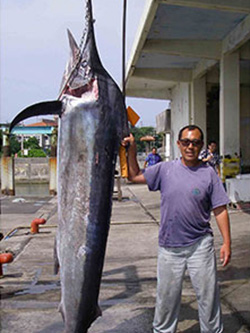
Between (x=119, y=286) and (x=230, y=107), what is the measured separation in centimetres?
827

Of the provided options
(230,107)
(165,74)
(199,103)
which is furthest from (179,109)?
(230,107)

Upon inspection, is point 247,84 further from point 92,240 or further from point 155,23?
point 92,240

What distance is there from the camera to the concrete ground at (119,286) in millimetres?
3627

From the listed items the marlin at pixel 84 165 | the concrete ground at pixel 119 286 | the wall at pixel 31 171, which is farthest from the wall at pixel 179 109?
the wall at pixel 31 171

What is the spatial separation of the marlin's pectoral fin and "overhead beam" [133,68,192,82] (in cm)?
1388

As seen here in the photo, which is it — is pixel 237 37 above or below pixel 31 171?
above

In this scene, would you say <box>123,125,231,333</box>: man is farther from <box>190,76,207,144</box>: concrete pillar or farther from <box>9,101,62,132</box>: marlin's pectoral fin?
<box>190,76,207,144</box>: concrete pillar

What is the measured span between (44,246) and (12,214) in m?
4.76

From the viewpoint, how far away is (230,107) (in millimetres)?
11820

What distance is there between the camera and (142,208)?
436 inches

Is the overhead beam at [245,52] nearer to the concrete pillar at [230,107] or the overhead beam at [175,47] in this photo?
the concrete pillar at [230,107]

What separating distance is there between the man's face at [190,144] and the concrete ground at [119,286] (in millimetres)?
1477

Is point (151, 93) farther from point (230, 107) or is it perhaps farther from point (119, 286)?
point (119, 286)

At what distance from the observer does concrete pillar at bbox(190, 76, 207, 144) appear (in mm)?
15555
